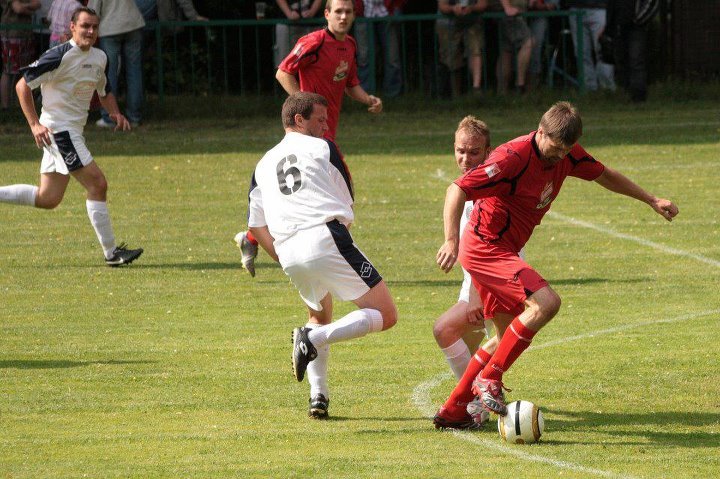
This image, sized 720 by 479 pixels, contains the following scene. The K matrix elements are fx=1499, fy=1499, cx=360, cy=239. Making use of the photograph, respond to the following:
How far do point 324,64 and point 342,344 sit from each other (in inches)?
122

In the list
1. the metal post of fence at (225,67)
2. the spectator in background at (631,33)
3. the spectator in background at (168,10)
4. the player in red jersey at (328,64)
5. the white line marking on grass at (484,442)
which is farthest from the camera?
the metal post of fence at (225,67)

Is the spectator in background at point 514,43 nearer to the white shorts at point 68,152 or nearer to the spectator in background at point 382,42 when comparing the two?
the spectator in background at point 382,42

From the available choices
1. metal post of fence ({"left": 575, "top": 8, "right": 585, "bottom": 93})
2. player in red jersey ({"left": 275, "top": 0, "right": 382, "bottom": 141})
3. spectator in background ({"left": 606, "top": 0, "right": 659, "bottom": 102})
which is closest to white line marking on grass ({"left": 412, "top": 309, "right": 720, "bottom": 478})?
player in red jersey ({"left": 275, "top": 0, "right": 382, "bottom": 141})

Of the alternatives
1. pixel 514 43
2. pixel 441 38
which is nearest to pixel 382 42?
pixel 441 38

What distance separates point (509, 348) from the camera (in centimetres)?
743

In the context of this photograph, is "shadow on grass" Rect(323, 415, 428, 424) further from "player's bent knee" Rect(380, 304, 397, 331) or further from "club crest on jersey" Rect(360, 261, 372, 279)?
"club crest on jersey" Rect(360, 261, 372, 279)

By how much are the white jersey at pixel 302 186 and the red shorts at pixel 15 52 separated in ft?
46.4

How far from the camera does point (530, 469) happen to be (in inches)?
274

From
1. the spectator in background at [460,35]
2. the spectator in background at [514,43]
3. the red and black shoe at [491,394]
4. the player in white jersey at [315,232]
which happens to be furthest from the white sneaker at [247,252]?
the spectator in background at [514,43]

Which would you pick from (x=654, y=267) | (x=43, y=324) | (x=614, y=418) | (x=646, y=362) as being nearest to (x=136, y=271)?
(x=43, y=324)

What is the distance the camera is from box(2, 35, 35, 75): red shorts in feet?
69.4

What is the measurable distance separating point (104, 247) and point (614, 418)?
260 inches

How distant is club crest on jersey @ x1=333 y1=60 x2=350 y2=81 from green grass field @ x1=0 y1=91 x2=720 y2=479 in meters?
1.75

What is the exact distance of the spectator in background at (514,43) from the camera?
872 inches
